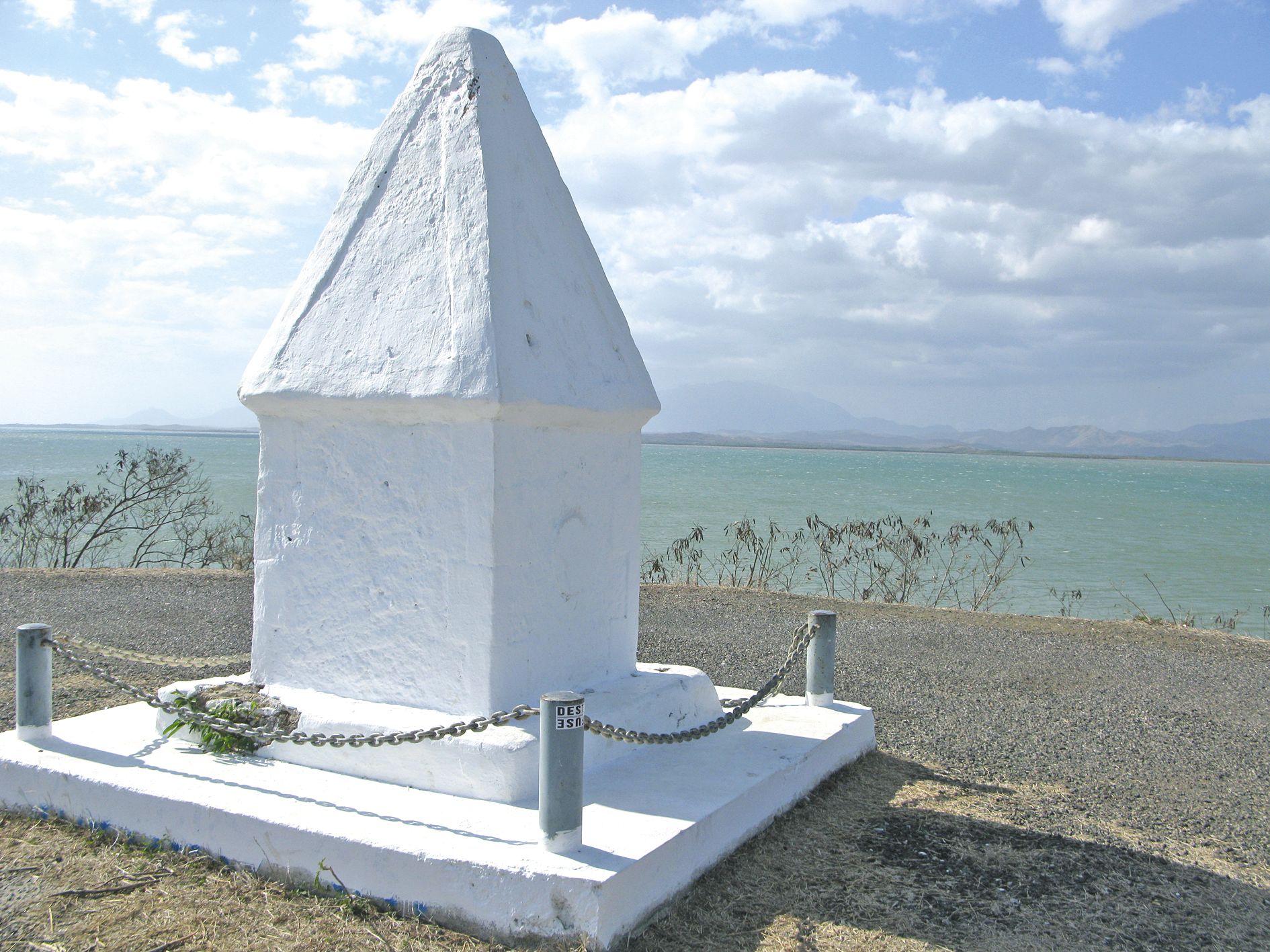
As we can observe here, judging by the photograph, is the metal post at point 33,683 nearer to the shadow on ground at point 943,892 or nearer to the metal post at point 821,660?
Answer: the shadow on ground at point 943,892

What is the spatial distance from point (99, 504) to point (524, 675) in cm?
1103

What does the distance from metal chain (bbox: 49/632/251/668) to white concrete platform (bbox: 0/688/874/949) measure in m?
2.63

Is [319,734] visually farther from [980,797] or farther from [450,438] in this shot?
[980,797]

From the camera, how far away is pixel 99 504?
42.0ft

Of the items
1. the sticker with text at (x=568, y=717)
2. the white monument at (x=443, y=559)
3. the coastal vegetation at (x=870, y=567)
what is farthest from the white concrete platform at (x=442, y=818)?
the coastal vegetation at (x=870, y=567)

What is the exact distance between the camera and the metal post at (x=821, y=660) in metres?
5.21

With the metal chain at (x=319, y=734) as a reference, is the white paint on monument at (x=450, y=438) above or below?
above

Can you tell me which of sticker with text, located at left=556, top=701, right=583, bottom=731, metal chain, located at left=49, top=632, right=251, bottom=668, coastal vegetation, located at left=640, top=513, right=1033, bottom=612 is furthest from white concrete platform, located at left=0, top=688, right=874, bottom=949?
coastal vegetation, located at left=640, top=513, right=1033, bottom=612

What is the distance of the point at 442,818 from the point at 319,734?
2.79ft

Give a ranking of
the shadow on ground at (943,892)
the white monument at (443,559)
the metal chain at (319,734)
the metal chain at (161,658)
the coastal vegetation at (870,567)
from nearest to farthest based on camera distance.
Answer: the shadow on ground at (943,892) < the metal chain at (319,734) < the white monument at (443,559) < the metal chain at (161,658) < the coastal vegetation at (870,567)

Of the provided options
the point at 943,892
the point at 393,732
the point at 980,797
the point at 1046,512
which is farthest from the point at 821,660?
the point at 1046,512

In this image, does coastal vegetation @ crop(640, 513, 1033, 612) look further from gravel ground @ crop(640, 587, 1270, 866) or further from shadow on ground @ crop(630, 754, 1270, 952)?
shadow on ground @ crop(630, 754, 1270, 952)

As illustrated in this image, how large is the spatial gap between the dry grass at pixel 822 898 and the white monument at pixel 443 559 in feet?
0.39

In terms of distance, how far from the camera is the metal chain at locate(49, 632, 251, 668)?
718 cm
